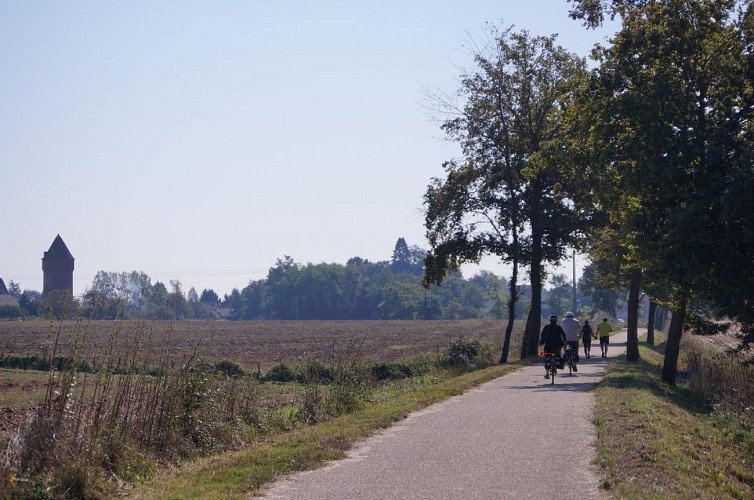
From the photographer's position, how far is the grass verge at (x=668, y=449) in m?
9.65

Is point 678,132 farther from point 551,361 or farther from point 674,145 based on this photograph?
point 551,361

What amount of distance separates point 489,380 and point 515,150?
1498 centimetres

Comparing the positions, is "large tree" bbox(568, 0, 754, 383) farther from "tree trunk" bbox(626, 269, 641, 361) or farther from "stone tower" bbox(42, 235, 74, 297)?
"stone tower" bbox(42, 235, 74, 297)

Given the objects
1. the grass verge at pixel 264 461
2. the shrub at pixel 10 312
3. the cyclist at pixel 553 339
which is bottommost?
the grass verge at pixel 264 461

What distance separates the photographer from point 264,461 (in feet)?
36.0

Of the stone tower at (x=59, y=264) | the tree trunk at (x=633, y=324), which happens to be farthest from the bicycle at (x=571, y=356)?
the stone tower at (x=59, y=264)

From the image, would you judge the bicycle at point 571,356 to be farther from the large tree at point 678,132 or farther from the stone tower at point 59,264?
the stone tower at point 59,264

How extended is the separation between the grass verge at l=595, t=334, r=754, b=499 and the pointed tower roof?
368 ft

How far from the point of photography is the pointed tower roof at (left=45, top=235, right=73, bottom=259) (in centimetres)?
12062

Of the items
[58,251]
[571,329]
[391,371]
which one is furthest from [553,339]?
[58,251]

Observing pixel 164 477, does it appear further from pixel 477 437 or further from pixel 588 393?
pixel 588 393

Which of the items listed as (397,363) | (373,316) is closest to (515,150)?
(397,363)

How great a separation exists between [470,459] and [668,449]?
2.68 m

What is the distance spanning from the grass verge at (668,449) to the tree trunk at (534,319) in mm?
18490
